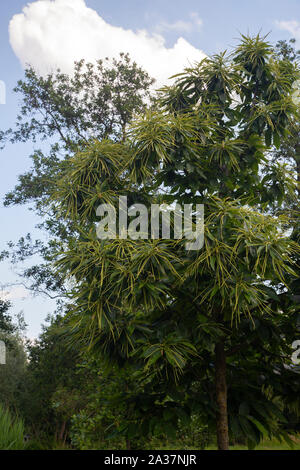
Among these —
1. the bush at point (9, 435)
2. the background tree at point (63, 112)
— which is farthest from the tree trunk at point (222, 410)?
the background tree at point (63, 112)

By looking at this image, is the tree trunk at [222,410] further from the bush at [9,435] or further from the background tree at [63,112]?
the background tree at [63,112]

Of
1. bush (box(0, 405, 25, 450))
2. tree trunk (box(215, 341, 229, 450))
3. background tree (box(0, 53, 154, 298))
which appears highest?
background tree (box(0, 53, 154, 298))

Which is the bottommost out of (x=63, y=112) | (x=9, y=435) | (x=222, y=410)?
(x=9, y=435)

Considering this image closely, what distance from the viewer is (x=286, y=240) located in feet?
10.2

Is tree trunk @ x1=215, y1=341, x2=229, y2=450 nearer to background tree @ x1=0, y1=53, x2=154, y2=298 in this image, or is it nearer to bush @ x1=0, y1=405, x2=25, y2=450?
bush @ x1=0, y1=405, x2=25, y2=450

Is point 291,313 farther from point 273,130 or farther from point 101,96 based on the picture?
point 101,96

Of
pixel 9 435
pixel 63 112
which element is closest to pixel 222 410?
pixel 9 435

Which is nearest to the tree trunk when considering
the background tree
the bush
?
the bush

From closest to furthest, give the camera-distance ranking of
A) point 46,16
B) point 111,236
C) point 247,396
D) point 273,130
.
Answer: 1. point 111,236
2. point 247,396
3. point 273,130
4. point 46,16

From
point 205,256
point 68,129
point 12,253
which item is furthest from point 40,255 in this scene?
point 205,256

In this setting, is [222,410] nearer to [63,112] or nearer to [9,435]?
[9,435]

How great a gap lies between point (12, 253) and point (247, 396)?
28.4 ft

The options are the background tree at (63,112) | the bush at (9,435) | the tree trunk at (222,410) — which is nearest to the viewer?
the tree trunk at (222,410)
